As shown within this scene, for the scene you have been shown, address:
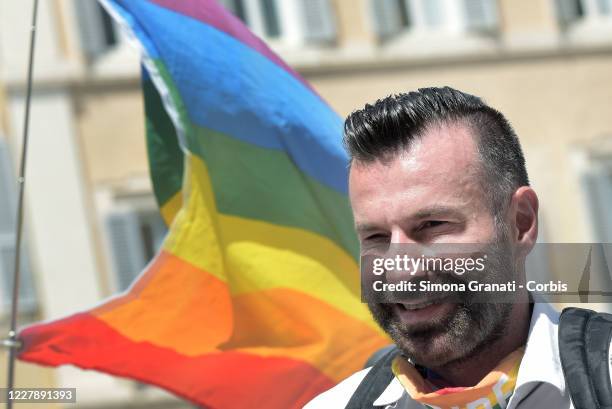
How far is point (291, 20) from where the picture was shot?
15.4m

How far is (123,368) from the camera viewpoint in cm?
478

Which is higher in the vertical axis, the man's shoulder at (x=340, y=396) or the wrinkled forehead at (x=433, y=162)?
the wrinkled forehead at (x=433, y=162)

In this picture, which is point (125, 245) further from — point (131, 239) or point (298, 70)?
point (298, 70)

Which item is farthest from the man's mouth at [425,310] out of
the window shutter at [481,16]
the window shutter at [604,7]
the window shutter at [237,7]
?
the window shutter at [604,7]

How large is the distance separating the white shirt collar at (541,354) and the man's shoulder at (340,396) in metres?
0.14

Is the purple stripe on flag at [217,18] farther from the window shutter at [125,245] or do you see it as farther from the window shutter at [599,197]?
the window shutter at [599,197]

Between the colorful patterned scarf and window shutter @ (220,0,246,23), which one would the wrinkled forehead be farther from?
window shutter @ (220,0,246,23)

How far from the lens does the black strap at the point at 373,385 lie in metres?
2.92

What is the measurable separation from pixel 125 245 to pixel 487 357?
1185cm

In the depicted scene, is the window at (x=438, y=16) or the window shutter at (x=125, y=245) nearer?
the window shutter at (x=125, y=245)

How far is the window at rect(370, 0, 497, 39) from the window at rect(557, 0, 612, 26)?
2.41 feet

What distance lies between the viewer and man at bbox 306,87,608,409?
2717mm

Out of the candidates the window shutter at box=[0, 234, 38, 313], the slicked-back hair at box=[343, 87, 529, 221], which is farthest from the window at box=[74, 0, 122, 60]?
the slicked-back hair at box=[343, 87, 529, 221]

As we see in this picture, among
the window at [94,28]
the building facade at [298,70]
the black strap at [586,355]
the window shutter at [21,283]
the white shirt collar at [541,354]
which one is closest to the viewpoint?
the black strap at [586,355]
